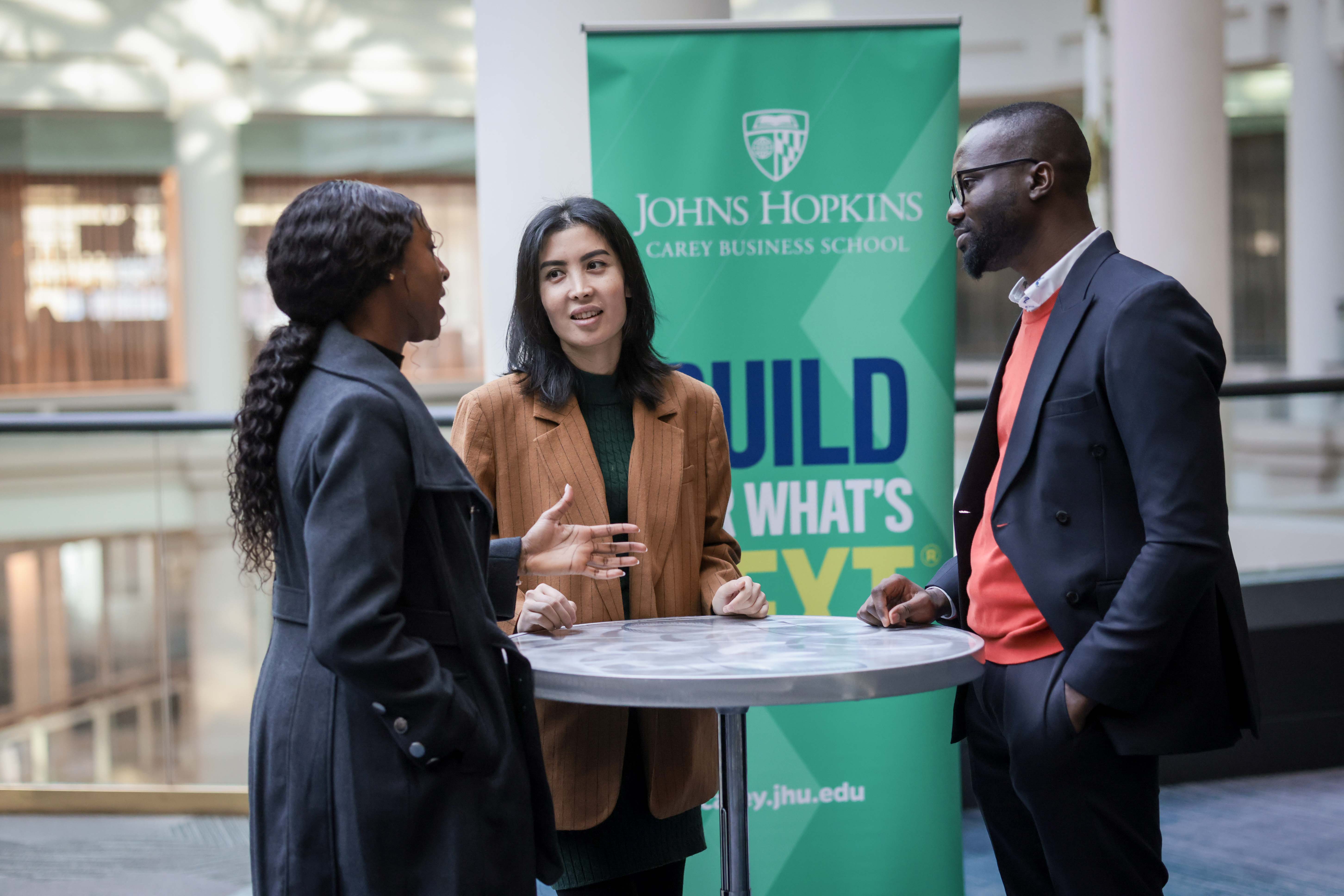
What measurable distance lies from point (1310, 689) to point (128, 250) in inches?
597

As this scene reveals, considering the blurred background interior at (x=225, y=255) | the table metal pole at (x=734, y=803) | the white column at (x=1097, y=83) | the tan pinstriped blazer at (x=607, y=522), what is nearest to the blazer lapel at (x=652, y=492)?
the tan pinstriped blazer at (x=607, y=522)

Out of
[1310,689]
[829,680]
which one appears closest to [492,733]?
[829,680]

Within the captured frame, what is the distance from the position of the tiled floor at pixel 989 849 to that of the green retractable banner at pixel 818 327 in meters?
0.68

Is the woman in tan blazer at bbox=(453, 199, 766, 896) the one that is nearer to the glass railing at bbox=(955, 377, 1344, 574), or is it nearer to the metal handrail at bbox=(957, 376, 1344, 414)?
the metal handrail at bbox=(957, 376, 1344, 414)

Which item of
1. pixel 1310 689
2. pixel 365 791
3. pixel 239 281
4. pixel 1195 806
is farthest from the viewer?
pixel 239 281

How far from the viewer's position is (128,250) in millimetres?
15672

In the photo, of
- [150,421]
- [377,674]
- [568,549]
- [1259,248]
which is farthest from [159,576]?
[1259,248]

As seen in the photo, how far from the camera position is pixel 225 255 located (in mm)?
13977

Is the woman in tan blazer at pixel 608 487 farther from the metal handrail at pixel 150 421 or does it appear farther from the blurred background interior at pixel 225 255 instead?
the blurred background interior at pixel 225 255

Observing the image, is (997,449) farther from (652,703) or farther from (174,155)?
(174,155)

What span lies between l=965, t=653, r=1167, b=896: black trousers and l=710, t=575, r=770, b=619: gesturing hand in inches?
18.5

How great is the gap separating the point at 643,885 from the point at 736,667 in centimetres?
72

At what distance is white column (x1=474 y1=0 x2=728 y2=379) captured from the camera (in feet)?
9.96

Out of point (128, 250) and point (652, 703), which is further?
point (128, 250)
